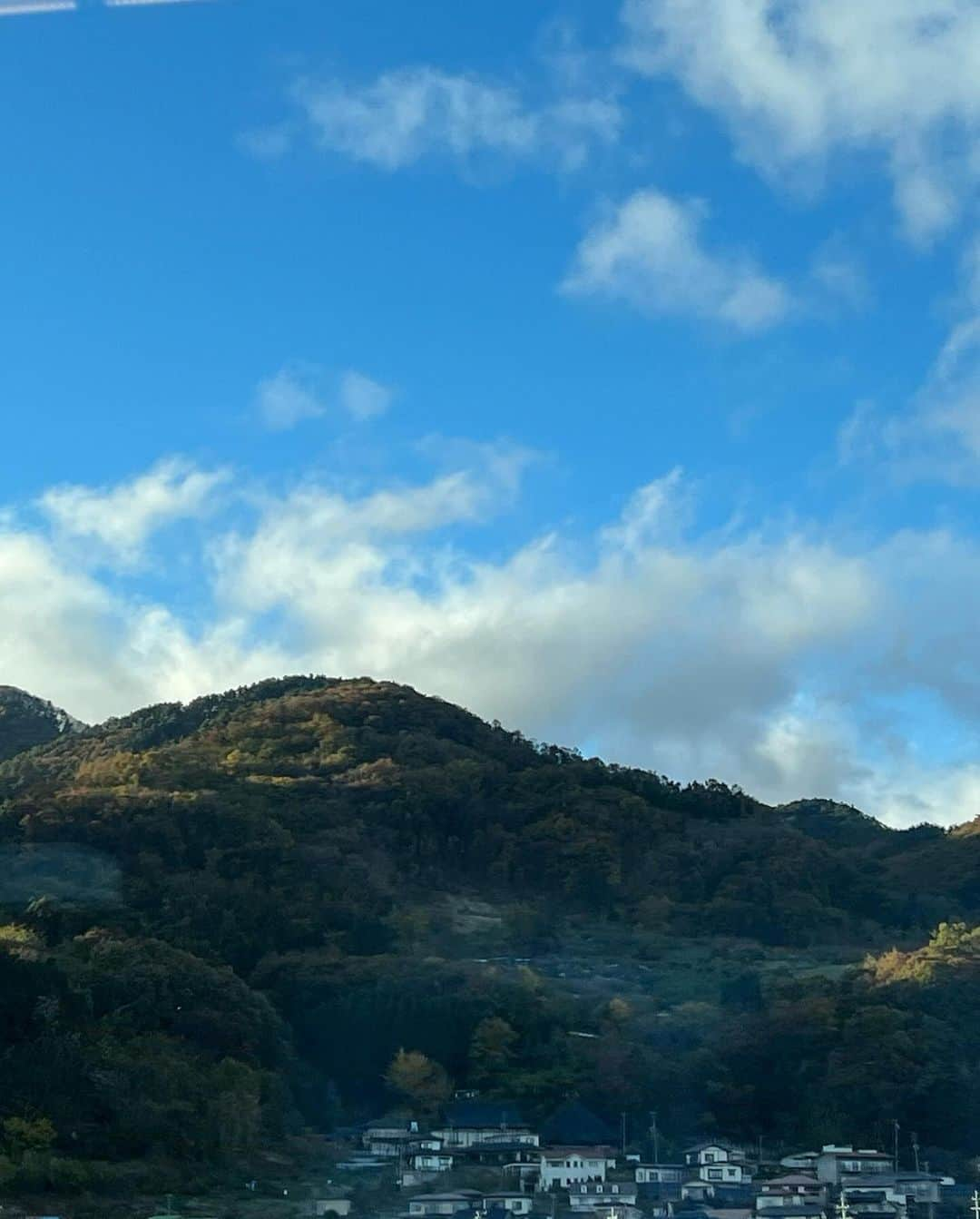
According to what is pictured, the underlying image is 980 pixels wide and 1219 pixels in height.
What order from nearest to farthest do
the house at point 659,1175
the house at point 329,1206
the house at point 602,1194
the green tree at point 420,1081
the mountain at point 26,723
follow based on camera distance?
the house at point 329,1206 → the house at point 602,1194 → the house at point 659,1175 → the green tree at point 420,1081 → the mountain at point 26,723

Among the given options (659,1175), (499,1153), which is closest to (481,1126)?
(499,1153)

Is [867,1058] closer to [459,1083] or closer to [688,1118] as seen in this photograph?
[688,1118]

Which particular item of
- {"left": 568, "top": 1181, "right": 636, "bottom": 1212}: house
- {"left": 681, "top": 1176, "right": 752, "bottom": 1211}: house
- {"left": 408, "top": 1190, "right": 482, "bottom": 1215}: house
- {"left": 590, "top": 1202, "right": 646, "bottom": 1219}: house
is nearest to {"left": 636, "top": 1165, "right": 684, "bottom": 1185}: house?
{"left": 681, "top": 1176, "right": 752, "bottom": 1211}: house

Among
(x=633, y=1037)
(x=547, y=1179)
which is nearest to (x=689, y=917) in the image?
(x=633, y=1037)

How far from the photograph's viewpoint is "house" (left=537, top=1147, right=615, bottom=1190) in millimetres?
30469

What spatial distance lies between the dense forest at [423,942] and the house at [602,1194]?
4.97 meters

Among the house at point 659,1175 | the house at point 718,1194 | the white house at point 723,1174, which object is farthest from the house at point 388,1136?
the white house at point 723,1174

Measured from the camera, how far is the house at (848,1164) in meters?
31.1

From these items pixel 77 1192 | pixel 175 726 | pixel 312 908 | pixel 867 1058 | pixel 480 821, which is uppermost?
pixel 175 726

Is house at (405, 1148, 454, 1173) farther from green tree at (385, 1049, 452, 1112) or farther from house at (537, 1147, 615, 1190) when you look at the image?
green tree at (385, 1049, 452, 1112)

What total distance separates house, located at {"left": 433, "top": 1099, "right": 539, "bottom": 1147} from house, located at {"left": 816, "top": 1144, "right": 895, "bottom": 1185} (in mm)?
5501

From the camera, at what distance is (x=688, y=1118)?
35.3 metres

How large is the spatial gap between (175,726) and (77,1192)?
51171 millimetres

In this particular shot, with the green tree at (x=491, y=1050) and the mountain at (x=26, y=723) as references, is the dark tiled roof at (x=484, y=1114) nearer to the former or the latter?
the green tree at (x=491, y=1050)
